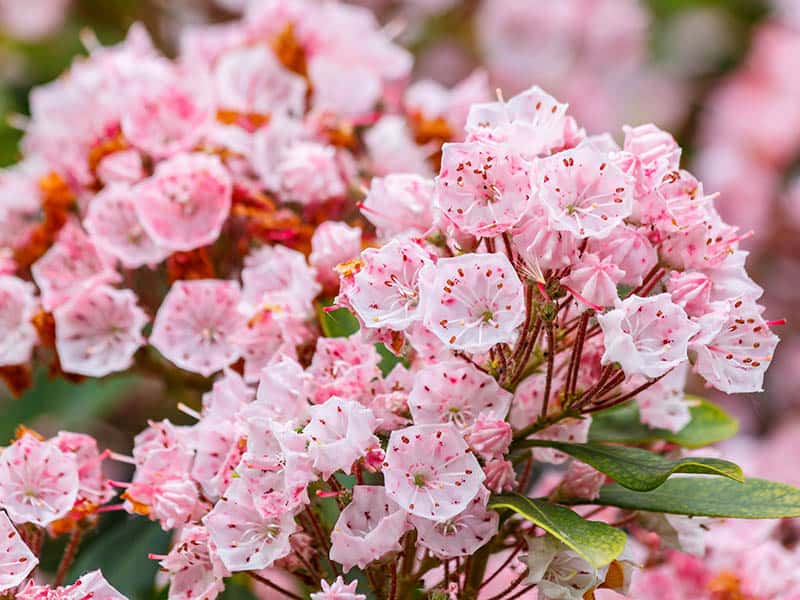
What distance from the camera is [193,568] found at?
1.28m

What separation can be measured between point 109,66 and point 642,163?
1029 millimetres

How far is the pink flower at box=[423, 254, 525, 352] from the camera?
3.76ft

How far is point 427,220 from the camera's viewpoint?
138cm

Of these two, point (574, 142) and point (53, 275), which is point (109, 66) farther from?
point (574, 142)

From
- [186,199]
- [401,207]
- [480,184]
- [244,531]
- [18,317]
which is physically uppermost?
[480,184]

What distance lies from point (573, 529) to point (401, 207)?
0.44 metres

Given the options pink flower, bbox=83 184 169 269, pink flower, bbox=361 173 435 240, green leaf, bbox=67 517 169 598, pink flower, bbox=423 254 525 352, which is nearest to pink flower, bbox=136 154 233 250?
pink flower, bbox=83 184 169 269

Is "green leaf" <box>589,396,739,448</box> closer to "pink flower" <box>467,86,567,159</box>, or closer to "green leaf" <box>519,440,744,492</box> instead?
"green leaf" <box>519,440,744,492</box>

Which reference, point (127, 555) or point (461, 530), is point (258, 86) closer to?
point (127, 555)

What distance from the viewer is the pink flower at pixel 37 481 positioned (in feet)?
4.26

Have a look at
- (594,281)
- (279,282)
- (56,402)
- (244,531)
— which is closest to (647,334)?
(594,281)

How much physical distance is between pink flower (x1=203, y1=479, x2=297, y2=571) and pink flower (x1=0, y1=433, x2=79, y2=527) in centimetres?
20

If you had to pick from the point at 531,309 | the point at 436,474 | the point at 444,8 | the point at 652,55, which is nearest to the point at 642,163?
the point at 531,309

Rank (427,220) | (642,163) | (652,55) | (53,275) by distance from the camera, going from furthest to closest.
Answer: (652,55) → (53,275) → (427,220) → (642,163)
